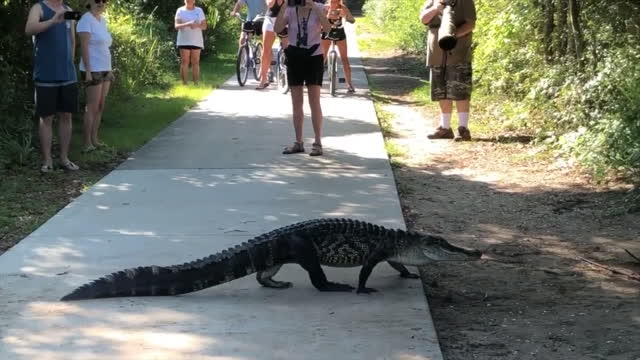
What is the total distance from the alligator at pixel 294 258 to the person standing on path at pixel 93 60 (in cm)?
443

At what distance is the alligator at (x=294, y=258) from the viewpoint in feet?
17.2

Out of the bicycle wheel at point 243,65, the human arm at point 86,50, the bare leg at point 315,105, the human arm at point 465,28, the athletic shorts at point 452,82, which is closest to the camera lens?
the human arm at point 86,50

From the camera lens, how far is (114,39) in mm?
13742

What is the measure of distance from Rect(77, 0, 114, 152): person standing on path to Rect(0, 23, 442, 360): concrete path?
0.60 meters

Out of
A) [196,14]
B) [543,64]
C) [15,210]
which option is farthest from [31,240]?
[196,14]

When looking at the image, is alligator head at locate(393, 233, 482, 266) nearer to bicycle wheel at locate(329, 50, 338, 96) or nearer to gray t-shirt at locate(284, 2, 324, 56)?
gray t-shirt at locate(284, 2, 324, 56)

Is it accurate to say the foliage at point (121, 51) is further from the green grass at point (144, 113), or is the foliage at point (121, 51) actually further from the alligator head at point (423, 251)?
the alligator head at point (423, 251)

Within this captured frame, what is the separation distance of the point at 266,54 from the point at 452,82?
16.0ft

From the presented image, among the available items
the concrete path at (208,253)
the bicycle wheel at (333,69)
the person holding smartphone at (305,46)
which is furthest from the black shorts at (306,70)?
the bicycle wheel at (333,69)

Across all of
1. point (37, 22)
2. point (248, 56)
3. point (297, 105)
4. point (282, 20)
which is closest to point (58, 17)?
point (37, 22)

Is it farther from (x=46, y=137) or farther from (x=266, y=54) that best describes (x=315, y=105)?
(x=266, y=54)

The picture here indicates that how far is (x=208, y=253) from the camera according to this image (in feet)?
20.0

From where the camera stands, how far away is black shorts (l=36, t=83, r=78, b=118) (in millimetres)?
8430

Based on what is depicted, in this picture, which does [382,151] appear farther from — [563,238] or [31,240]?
[31,240]
